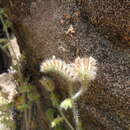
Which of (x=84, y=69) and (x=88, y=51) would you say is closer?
(x=84, y=69)

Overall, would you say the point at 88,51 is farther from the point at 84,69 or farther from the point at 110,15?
the point at 84,69

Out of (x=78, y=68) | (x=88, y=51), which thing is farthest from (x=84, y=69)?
(x=88, y=51)

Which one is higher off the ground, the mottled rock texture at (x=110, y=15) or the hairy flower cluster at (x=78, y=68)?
the mottled rock texture at (x=110, y=15)

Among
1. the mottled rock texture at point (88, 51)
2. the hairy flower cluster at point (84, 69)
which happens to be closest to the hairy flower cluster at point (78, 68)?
the hairy flower cluster at point (84, 69)

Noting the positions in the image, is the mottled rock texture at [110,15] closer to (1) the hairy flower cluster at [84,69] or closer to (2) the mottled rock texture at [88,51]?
(2) the mottled rock texture at [88,51]

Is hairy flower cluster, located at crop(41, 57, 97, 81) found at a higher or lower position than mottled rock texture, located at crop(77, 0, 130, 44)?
lower

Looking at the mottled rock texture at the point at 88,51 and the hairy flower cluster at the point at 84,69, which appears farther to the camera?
the mottled rock texture at the point at 88,51

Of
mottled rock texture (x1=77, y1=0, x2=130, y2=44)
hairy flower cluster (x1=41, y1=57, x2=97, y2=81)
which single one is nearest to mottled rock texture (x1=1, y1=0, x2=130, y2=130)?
mottled rock texture (x1=77, y1=0, x2=130, y2=44)

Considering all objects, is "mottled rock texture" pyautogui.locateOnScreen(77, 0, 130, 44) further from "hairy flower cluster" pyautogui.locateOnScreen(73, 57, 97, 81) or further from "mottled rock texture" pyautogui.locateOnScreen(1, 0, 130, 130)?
"hairy flower cluster" pyautogui.locateOnScreen(73, 57, 97, 81)

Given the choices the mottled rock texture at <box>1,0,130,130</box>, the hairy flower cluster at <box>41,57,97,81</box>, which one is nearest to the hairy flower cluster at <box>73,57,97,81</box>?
the hairy flower cluster at <box>41,57,97,81</box>

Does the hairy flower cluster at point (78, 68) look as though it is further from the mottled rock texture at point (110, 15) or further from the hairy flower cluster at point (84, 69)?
the mottled rock texture at point (110, 15)

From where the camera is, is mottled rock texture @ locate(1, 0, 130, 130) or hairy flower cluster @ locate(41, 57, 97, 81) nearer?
hairy flower cluster @ locate(41, 57, 97, 81)

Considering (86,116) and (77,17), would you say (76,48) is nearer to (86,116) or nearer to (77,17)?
(77,17)
